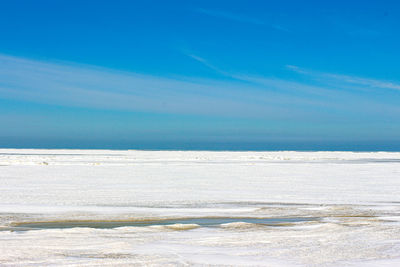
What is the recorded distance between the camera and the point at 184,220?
32.2ft

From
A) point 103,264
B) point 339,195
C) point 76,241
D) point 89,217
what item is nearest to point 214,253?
point 103,264

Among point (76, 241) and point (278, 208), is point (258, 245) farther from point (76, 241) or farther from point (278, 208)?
point (278, 208)

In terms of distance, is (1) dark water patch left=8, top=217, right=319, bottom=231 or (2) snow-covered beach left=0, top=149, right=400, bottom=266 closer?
(2) snow-covered beach left=0, top=149, right=400, bottom=266

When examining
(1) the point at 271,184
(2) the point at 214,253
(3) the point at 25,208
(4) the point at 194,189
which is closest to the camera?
(2) the point at 214,253

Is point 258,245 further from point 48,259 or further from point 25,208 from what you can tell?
point 25,208

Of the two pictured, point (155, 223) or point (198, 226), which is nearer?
point (198, 226)

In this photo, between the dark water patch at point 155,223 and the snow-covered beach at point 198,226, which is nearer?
the snow-covered beach at point 198,226

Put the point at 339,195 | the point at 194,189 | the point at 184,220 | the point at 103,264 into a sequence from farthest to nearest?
the point at 194,189 → the point at 339,195 → the point at 184,220 → the point at 103,264

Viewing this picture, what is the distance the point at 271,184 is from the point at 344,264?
11.8 metres

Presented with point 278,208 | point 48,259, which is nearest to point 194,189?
point 278,208

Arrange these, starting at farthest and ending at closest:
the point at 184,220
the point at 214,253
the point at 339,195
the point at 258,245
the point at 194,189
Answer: the point at 194,189
the point at 339,195
the point at 184,220
the point at 258,245
the point at 214,253

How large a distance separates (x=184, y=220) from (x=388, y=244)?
3.93m

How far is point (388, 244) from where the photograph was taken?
739 centimetres

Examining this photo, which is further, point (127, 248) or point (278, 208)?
point (278, 208)
